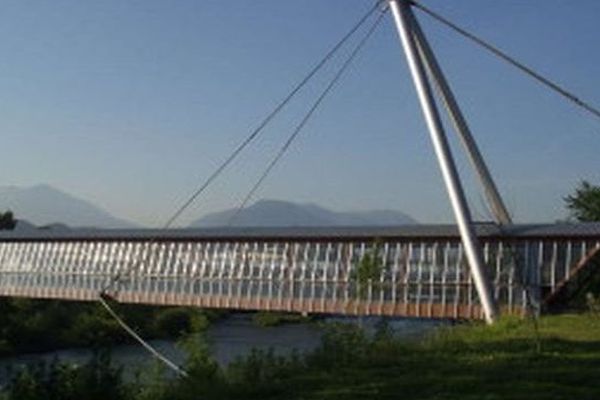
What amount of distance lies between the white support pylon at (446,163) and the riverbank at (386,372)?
6.34 m

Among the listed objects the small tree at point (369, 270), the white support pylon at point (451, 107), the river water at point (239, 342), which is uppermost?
the white support pylon at point (451, 107)

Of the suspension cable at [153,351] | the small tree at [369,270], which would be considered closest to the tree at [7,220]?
the suspension cable at [153,351]

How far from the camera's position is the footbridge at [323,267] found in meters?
36.4

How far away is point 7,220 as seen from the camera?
101312 mm

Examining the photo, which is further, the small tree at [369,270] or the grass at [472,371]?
the small tree at [369,270]

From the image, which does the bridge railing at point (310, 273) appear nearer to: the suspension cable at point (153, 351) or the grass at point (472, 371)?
the suspension cable at point (153, 351)

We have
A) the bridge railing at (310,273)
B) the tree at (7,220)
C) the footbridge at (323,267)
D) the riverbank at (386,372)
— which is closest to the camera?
the riverbank at (386,372)

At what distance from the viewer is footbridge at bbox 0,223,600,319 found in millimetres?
36438

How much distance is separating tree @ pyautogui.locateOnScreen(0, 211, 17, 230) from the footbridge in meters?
45.1

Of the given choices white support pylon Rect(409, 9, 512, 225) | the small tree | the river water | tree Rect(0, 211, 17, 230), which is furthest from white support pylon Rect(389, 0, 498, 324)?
tree Rect(0, 211, 17, 230)

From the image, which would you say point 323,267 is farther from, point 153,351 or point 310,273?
point 153,351

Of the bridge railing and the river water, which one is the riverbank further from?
the river water

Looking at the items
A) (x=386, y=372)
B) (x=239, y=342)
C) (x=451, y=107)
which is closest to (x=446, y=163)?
(x=451, y=107)

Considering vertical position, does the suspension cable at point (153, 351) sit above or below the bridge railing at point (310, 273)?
below
